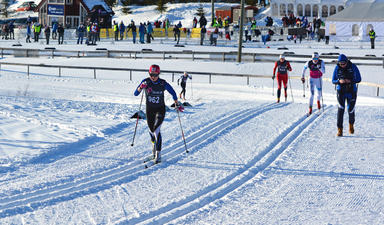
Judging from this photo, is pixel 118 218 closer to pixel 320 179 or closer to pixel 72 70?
pixel 320 179

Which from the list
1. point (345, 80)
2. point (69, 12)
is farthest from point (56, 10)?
point (345, 80)

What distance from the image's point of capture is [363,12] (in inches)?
1981

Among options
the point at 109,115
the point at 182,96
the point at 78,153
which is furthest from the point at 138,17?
the point at 78,153

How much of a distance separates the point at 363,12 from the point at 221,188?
44373mm

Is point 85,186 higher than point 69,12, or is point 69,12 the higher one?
point 69,12

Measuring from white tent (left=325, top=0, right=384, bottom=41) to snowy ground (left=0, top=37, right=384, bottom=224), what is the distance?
31.7 meters

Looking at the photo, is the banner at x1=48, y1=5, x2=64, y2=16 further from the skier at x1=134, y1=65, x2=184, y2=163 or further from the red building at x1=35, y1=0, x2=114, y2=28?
the skier at x1=134, y1=65, x2=184, y2=163

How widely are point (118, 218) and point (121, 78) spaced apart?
25.5m

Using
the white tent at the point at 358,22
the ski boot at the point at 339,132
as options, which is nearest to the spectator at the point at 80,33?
the white tent at the point at 358,22

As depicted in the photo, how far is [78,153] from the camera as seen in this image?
39.4 feet

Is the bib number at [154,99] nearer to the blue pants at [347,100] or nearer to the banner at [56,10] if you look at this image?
the blue pants at [347,100]

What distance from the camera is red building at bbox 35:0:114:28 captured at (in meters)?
65.3

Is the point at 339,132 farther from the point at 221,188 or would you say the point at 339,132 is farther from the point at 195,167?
the point at 221,188

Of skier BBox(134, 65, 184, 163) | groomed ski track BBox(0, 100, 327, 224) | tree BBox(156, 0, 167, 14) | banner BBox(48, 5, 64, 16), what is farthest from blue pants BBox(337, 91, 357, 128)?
tree BBox(156, 0, 167, 14)
